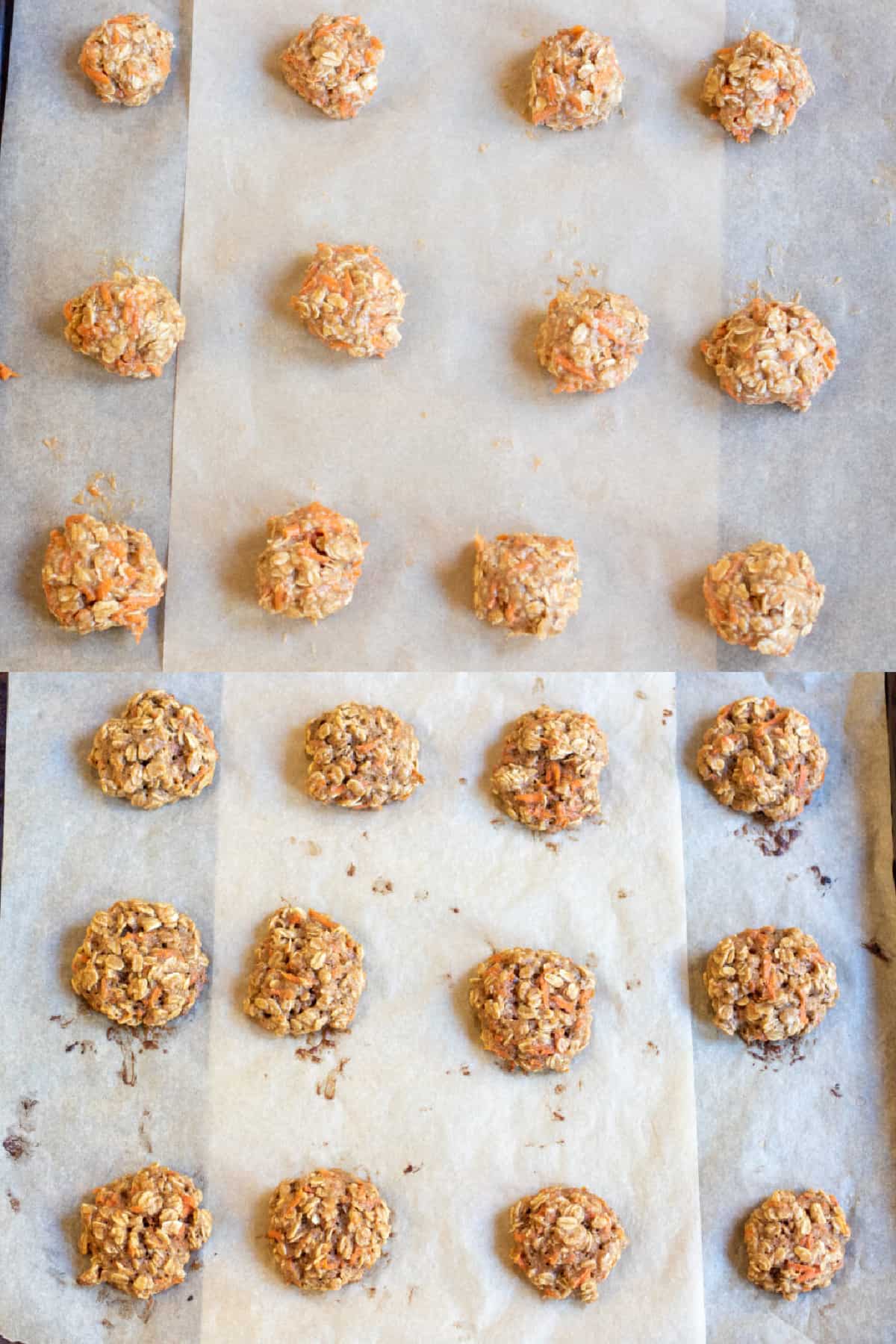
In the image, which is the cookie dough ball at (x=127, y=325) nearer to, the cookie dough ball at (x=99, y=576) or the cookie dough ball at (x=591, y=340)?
the cookie dough ball at (x=99, y=576)

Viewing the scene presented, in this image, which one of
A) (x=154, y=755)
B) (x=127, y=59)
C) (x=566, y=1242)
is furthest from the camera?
(x=127, y=59)

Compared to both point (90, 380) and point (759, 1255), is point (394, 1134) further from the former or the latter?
point (90, 380)

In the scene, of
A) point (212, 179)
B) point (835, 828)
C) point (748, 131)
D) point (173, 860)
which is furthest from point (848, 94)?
point (173, 860)

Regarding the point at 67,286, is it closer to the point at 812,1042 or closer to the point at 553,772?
the point at 553,772

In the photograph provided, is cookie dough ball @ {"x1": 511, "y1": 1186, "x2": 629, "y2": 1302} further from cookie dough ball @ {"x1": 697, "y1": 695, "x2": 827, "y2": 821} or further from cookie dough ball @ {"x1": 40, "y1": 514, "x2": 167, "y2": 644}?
cookie dough ball @ {"x1": 40, "y1": 514, "x2": 167, "y2": 644}

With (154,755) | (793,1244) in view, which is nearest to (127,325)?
(154,755)
